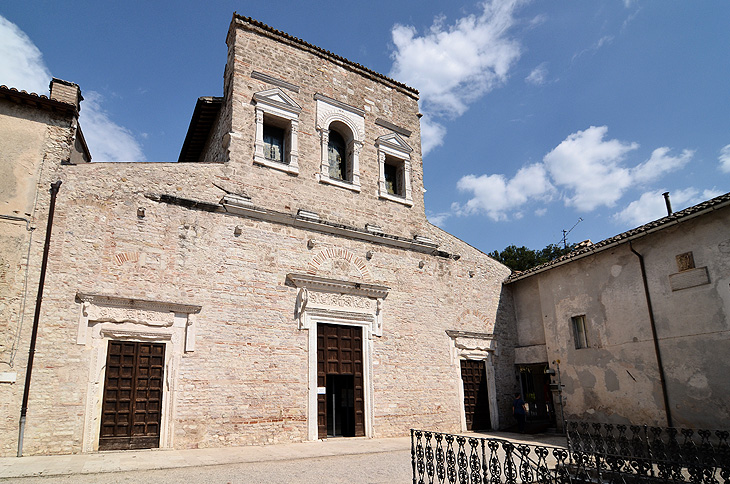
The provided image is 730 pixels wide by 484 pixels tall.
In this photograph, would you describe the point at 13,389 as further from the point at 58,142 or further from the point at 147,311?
the point at 58,142

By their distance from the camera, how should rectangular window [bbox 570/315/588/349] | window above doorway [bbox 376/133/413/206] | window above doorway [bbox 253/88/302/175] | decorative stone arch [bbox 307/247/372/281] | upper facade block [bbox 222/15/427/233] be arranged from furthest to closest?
1. window above doorway [bbox 376/133/413/206]
2. rectangular window [bbox 570/315/588/349]
3. window above doorway [bbox 253/88/302/175]
4. upper facade block [bbox 222/15/427/233]
5. decorative stone arch [bbox 307/247/372/281]

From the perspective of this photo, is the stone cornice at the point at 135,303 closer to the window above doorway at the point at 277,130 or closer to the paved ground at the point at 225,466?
the paved ground at the point at 225,466

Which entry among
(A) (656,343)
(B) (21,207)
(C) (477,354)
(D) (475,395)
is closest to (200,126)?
(B) (21,207)

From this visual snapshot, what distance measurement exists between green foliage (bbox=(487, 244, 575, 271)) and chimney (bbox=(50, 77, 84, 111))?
26640 mm

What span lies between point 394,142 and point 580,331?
8020 mm

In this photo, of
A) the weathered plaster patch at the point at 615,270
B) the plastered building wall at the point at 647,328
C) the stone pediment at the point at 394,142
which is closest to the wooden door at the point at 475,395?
the plastered building wall at the point at 647,328

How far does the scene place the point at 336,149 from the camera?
15258 mm

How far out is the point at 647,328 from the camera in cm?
1220

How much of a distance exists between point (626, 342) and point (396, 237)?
669 cm

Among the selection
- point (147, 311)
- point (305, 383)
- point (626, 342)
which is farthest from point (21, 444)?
point (626, 342)

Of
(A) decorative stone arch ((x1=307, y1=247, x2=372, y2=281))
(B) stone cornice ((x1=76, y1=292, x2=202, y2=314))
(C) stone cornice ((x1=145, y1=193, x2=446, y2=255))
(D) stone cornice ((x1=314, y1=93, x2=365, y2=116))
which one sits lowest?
(B) stone cornice ((x1=76, y1=292, x2=202, y2=314))

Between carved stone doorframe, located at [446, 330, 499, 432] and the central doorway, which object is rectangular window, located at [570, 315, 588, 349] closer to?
carved stone doorframe, located at [446, 330, 499, 432]

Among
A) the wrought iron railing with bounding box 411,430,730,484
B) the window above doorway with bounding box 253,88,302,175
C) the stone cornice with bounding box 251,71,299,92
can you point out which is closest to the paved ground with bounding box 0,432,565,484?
the wrought iron railing with bounding box 411,430,730,484

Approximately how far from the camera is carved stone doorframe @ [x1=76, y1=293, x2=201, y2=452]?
9608 mm
